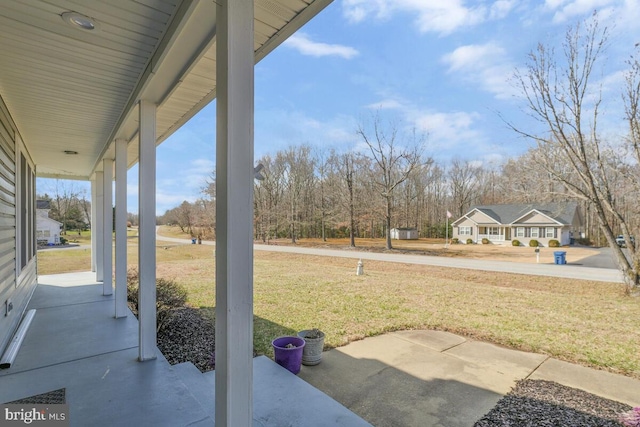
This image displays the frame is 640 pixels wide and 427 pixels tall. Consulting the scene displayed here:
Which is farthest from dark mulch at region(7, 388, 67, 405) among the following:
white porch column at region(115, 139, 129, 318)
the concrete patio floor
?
white porch column at region(115, 139, 129, 318)

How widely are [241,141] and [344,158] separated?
66.0 feet

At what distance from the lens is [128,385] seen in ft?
8.06

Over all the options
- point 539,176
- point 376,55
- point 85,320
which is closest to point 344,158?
point 376,55

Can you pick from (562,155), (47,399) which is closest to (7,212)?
(47,399)

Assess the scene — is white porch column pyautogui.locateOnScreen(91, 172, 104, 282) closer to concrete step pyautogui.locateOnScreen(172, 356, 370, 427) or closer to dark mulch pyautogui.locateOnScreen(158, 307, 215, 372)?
dark mulch pyautogui.locateOnScreen(158, 307, 215, 372)

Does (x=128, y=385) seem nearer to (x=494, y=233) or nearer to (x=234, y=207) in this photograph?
(x=234, y=207)

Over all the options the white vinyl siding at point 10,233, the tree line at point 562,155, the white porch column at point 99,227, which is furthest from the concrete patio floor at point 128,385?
the tree line at point 562,155

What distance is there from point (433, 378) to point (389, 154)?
16342 millimetres

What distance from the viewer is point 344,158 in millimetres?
21125

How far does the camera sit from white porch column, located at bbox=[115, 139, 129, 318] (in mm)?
3812

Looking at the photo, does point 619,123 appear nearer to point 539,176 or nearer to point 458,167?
point 539,176

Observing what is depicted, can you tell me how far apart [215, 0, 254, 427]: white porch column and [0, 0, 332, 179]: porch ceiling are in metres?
0.34

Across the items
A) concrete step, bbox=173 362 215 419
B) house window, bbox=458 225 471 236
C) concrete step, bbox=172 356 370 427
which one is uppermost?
house window, bbox=458 225 471 236

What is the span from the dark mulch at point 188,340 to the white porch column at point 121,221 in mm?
Answer: 655
